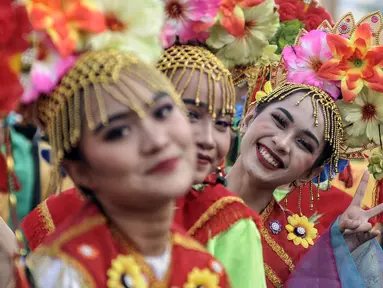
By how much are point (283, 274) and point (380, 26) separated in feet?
3.28

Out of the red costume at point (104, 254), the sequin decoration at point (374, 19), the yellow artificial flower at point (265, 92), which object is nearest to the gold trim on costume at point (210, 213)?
the red costume at point (104, 254)

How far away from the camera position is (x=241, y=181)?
2416 mm

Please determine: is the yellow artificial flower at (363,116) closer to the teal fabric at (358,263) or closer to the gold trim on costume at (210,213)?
the teal fabric at (358,263)

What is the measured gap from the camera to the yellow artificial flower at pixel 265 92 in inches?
104

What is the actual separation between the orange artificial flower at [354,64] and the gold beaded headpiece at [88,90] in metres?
1.25

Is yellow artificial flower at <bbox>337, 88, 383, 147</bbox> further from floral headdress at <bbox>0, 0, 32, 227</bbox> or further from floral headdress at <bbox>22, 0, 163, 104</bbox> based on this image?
floral headdress at <bbox>0, 0, 32, 227</bbox>

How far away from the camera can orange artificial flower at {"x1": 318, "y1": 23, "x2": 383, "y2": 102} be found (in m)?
2.57

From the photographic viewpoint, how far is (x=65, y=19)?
1.39m

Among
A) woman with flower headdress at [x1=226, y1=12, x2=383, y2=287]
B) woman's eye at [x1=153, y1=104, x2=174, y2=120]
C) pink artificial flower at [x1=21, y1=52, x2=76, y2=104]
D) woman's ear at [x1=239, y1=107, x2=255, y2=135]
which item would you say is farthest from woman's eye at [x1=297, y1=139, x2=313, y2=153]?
pink artificial flower at [x1=21, y1=52, x2=76, y2=104]

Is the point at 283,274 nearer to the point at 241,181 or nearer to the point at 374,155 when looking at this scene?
the point at 241,181

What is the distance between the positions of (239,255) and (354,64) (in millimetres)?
1043

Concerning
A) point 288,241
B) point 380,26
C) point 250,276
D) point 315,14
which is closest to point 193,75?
point 250,276

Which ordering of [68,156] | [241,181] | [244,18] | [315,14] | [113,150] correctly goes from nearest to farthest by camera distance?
[113,150], [68,156], [244,18], [241,181], [315,14]

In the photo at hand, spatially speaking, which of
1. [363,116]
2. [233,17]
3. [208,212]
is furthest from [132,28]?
[363,116]
